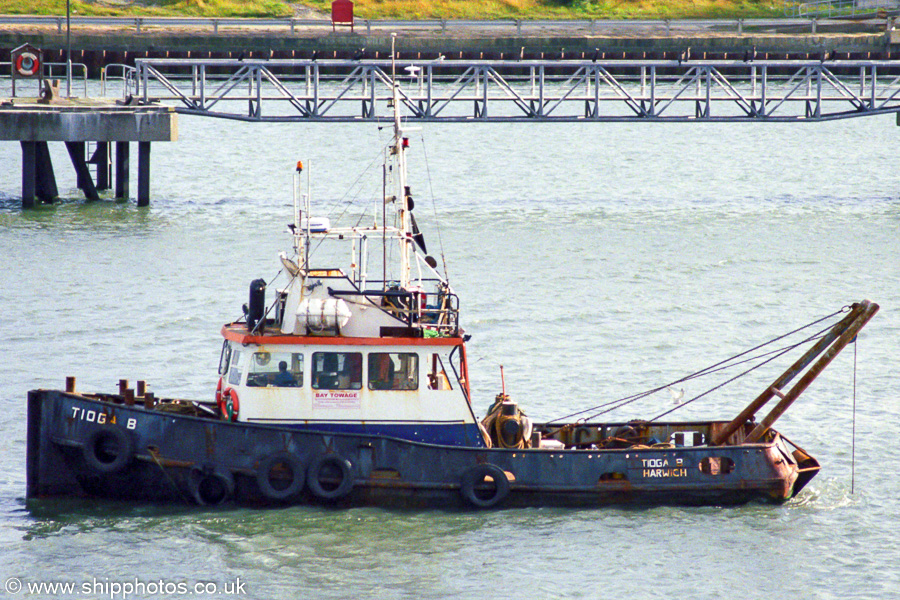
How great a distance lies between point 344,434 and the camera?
688 inches

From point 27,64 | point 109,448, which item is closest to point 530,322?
point 109,448

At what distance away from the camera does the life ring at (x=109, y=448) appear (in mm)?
17578

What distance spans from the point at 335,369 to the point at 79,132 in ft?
84.0

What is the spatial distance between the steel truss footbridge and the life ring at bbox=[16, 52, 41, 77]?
3.15 meters

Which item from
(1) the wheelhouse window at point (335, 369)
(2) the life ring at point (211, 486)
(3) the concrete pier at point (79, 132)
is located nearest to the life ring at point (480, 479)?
(1) the wheelhouse window at point (335, 369)

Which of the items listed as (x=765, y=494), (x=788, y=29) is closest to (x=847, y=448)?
(x=765, y=494)

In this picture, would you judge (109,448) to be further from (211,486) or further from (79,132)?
(79,132)

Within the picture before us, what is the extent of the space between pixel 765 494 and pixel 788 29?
68.8 m

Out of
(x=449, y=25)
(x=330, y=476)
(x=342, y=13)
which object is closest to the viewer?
(x=330, y=476)

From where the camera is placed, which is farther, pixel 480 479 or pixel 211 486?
pixel 480 479

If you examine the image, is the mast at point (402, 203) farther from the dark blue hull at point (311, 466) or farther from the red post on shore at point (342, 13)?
the red post on shore at point (342, 13)

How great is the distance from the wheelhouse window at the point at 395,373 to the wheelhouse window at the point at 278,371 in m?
1.00

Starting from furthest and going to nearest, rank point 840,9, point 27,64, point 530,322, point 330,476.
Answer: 1. point 840,9
2. point 27,64
3. point 530,322
4. point 330,476

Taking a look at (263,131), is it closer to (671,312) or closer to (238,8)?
(238,8)
